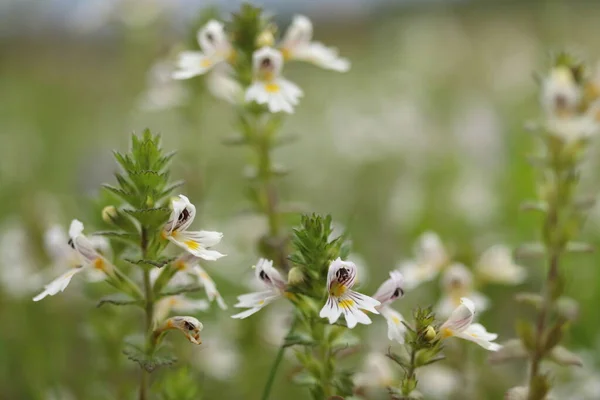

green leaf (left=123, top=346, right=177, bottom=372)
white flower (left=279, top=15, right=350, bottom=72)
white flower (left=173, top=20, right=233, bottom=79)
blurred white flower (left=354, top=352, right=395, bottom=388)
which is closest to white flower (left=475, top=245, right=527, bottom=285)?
blurred white flower (left=354, top=352, right=395, bottom=388)

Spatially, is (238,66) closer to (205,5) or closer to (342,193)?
(205,5)

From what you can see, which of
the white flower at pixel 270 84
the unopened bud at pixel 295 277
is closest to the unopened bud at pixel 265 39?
the white flower at pixel 270 84

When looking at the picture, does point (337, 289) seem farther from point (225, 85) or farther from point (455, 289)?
point (225, 85)

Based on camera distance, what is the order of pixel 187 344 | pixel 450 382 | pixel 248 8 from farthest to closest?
1. pixel 187 344
2. pixel 450 382
3. pixel 248 8

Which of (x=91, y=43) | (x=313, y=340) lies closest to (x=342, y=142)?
(x=313, y=340)

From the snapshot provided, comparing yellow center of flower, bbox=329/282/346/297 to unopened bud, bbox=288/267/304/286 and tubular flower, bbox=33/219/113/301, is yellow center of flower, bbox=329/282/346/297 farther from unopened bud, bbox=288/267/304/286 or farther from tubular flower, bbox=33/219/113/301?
tubular flower, bbox=33/219/113/301

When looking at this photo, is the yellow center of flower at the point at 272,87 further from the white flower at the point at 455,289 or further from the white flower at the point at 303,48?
the white flower at the point at 455,289
